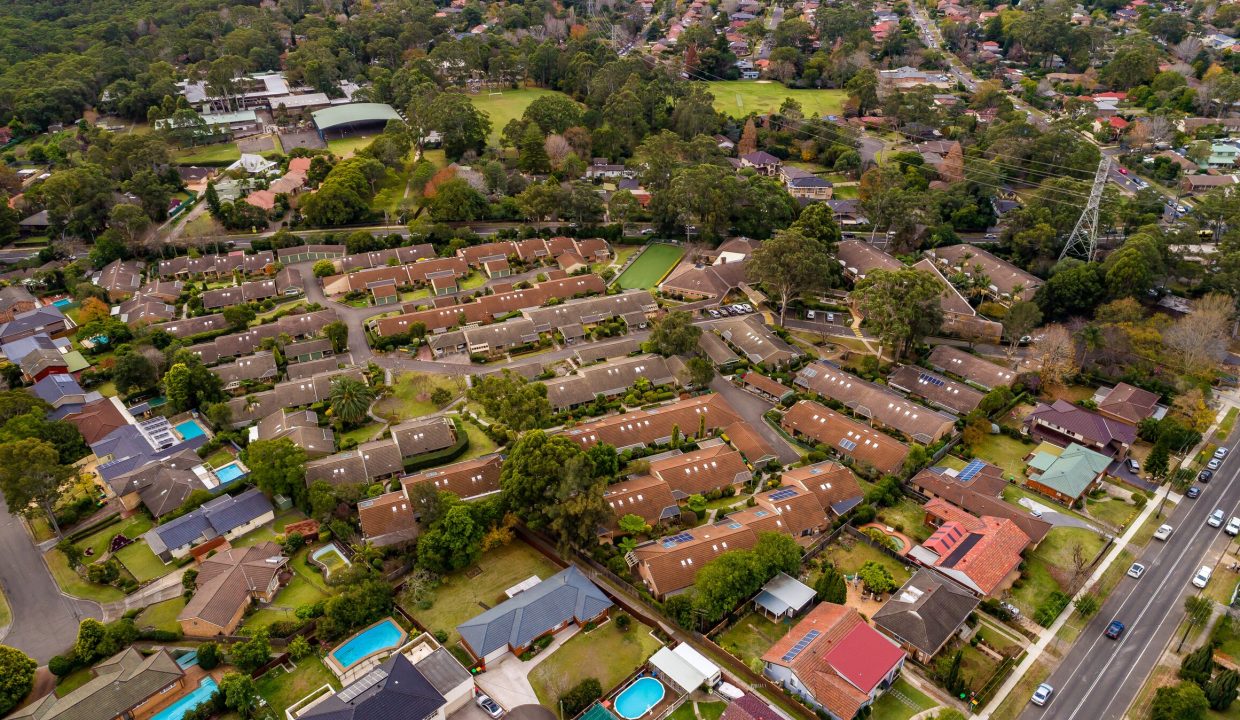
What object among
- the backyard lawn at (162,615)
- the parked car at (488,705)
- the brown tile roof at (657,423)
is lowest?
the backyard lawn at (162,615)

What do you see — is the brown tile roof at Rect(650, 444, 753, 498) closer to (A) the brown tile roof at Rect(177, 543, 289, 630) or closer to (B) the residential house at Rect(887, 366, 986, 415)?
(B) the residential house at Rect(887, 366, 986, 415)

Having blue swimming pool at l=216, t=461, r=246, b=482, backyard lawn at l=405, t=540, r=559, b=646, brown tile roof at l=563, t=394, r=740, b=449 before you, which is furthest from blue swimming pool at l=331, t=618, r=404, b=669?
blue swimming pool at l=216, t=461, r=246, b=482

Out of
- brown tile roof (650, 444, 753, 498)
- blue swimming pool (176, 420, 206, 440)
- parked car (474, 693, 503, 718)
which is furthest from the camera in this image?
blue swimming pool (176, 420, 206, 440)

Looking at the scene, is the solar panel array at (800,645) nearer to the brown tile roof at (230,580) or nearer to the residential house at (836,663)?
the residential house at (836,663)

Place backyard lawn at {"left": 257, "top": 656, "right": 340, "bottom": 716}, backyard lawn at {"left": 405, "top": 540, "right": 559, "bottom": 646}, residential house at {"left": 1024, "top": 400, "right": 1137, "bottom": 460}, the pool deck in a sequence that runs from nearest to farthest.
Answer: the pool deck, backyard lawn at {"left": 257, "top": 656, "right": 340, "bottom": 716}, backyard lawn at {"left": 405, "top": 540, "right": 559, "bottom": 646}, residential house at {"left": 1024, "top": 400, "right": 1137, "bottom": 460}

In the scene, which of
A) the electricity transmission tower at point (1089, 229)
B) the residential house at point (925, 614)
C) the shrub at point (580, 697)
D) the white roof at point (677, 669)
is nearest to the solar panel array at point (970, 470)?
the residential house at point (925, 614)

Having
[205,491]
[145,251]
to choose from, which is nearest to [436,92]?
[145,251]
